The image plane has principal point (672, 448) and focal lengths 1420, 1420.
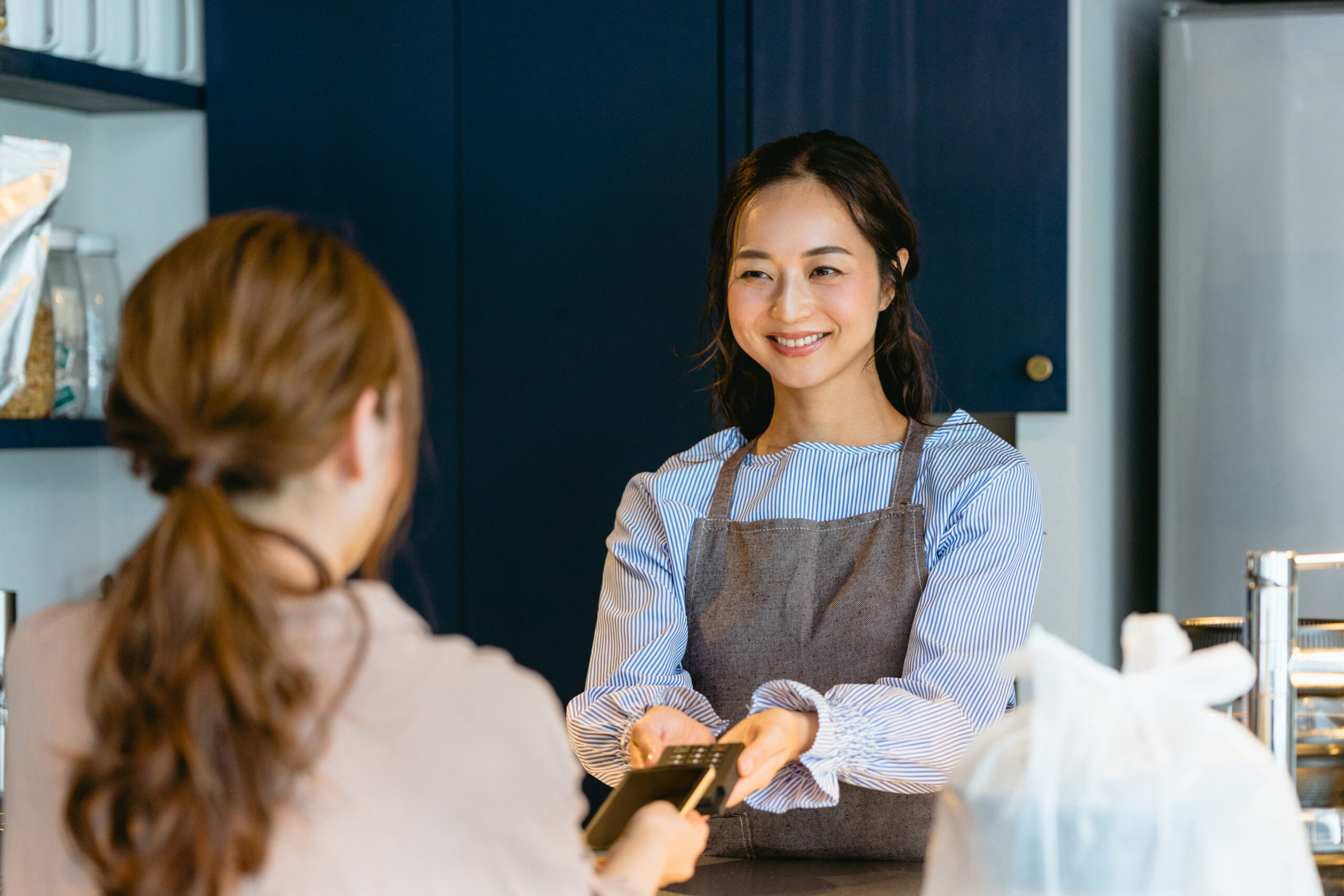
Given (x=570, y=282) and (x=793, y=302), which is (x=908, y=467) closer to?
(x=793, y=302)

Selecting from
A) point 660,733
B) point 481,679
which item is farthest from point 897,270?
point 481,679

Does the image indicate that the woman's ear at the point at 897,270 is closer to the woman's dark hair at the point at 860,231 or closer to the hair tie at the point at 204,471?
the woman's dark hair at the point at 860,231

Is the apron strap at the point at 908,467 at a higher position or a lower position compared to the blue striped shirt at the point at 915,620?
higher

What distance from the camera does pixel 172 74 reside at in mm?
2152

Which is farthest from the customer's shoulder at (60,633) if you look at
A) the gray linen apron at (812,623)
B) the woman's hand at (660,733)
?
the gray linen apron at (812,623)

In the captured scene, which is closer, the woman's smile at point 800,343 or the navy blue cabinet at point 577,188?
the woman's smile at point 800,343

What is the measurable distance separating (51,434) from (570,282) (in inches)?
28.5

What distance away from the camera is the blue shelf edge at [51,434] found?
183 cm

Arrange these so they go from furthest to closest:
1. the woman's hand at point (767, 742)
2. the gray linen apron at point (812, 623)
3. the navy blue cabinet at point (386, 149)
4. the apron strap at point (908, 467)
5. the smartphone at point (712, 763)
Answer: the navy blue cabinet at point (386, 149) → the apron strap at point (908, 467) → the gray linen apron at point (812, 623) → the woman's hand at point (767, 742) → the smartphone at point (712, 763)

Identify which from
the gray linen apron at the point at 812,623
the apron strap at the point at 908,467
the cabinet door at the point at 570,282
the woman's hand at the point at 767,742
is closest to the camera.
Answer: the woman's hand at the point at 767,742

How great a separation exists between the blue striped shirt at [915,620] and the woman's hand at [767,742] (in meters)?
0.01

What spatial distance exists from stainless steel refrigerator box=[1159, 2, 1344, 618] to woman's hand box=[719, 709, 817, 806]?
85 cm

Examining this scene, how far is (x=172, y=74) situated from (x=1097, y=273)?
1.39 m

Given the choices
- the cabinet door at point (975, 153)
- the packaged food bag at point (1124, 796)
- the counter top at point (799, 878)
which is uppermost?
the cabinet door at point (975, 153)
